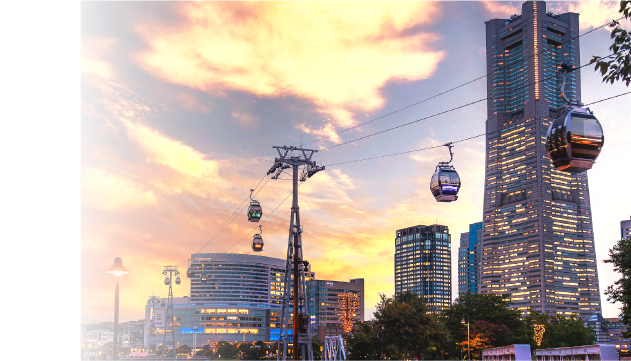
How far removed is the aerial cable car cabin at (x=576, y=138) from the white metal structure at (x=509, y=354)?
29.0 metres

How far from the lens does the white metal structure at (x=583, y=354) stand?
30.8 metres

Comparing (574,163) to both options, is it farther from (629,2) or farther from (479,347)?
(479,347)

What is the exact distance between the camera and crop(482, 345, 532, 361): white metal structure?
3866 centimetres

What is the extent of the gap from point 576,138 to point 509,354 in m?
38.2

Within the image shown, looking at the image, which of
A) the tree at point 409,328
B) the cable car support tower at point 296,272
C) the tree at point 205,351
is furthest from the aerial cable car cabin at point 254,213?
the tree at point 205,351

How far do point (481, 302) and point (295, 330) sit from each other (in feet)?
197

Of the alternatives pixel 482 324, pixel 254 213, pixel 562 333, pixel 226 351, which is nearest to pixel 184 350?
pixel 226 351

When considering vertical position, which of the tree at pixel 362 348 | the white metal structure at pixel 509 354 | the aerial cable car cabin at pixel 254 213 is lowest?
the tree at pixel 362 348

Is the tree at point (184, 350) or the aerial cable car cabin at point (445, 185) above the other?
the aerial cable car cabin at point (445, 185)

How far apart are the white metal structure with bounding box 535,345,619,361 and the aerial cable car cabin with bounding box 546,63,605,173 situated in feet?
72.6

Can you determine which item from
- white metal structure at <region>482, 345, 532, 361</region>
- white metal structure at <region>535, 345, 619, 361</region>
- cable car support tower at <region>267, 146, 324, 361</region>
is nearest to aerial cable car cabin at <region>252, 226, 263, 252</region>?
cable car support tower at <region>267, 146, 324, 361</region>

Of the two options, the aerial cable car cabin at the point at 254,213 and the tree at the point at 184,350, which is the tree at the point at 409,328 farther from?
the tree at the point at 184,350

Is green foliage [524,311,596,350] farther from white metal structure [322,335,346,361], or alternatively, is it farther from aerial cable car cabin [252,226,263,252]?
aerial cable car cabin [252,226,263,252]
